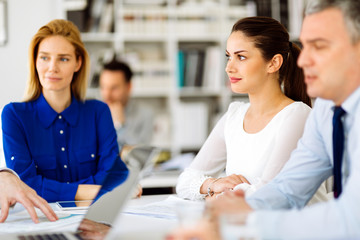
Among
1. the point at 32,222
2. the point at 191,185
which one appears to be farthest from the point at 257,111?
the point at 32,222

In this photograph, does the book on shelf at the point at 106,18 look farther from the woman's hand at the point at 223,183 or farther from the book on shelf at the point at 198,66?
the woman's hand at the point at 223,183

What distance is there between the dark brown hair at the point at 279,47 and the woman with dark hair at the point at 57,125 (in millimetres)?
709

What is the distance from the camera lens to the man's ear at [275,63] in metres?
1.77

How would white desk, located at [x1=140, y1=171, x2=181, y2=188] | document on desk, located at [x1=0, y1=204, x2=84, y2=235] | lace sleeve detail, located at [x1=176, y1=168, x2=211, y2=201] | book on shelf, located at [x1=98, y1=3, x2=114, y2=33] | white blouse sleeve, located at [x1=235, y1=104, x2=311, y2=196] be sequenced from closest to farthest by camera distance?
1. document on desk, located at [x1=0, y1=204, x2=84, y2=235]
2. white blouse sleeve, located at [x1=235, y1=104, x2=311, y2=196]
3. lace sleeve detail, located at [x1=176, y1=168, x2=211, y2=201]
4. white desk, located at [x1=140, y1=171, x2=181, y2=188]
5. book on shelf, located at [x1=98, y1=3, x2=114, y2=33]

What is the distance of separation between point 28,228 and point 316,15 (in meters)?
0.89

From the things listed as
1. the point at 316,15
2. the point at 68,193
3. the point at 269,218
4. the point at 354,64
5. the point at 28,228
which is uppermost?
the point at 316,15

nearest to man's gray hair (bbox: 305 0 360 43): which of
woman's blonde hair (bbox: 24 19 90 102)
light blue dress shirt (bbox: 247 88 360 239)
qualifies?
light blue dress shirt (bbox: 247 88 360 239)

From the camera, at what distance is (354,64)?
107cm

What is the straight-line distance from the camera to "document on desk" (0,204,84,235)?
4.07 feet

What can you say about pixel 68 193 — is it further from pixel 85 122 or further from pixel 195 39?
pixel 195 39

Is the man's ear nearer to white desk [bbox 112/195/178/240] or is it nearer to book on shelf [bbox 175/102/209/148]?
white desk [bbox 112/195/178/240]

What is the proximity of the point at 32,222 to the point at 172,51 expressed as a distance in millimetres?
2872

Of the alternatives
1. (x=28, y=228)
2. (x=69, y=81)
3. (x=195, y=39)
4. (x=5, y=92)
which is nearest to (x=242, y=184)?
(x=28, y=228)

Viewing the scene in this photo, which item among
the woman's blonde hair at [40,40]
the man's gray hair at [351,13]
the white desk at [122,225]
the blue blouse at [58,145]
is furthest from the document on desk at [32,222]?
the man's gray hair at [351,13]
